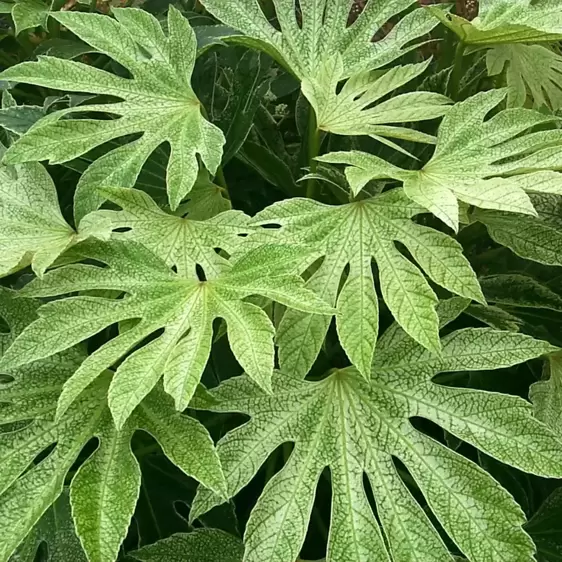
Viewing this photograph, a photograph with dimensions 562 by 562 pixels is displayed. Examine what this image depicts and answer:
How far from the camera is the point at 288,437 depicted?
688 mm

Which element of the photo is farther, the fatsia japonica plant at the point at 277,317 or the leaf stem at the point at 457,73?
the leaf stem at the point at 457,73

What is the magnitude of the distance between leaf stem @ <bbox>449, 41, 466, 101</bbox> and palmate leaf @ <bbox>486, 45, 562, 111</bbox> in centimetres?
5

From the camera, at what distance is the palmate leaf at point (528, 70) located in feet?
3.13

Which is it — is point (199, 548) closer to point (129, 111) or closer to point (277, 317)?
point (277, 317)

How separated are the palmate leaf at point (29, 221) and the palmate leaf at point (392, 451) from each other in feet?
0.60

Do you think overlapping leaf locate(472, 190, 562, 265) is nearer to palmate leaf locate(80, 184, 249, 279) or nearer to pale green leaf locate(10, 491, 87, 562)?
palmate leaf locate(80, 184, 249, 279)

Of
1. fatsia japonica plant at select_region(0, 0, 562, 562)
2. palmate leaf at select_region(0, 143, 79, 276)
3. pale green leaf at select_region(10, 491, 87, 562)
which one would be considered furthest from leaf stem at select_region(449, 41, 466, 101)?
pale green leaf at select_region(10, 491, 87, 562)

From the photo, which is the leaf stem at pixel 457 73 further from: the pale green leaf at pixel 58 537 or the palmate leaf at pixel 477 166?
the pale green leaf at pixel 58 537

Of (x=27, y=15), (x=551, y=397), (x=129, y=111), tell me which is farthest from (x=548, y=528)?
(x=27, y=15)

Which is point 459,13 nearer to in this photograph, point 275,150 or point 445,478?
point 275,150

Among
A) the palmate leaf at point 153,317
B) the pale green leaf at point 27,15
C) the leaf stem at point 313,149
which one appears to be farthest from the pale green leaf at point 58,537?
the pale green leaf at point 27,15

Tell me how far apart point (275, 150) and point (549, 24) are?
0.36 meters

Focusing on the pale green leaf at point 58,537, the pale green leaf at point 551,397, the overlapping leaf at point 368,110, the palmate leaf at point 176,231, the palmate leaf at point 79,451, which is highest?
the overlapping leaf at point 368,110

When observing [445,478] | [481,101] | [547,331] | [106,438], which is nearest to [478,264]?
[547,331]
